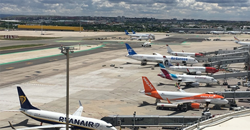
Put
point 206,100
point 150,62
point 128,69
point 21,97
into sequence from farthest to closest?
1. point 150,62
2. point 128,69
3. point 206,100
4. point 21,97

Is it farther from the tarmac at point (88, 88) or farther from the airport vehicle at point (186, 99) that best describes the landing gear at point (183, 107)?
the tarmac at point (88, 88)

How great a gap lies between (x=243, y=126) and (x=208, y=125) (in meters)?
2.89

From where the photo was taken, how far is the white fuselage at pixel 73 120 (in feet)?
120

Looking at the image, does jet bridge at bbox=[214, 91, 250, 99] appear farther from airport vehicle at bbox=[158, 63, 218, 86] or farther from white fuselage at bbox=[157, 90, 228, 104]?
airport vehicle at bbox=[158, 63, 218, 86]

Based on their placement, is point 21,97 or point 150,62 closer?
point 21,97

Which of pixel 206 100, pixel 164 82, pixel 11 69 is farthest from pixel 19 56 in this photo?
pixel 206 100

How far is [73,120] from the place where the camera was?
38375mm

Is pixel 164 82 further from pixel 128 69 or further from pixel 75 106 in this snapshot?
pixel 75 106

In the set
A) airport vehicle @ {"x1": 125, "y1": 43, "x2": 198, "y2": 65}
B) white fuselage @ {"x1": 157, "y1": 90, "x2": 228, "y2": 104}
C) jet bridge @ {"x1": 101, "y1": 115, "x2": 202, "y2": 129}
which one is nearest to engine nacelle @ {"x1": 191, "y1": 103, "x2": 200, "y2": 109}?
white fuselage @ {"x1": 157, "y1": 90, "x2": 228, "y2": 104}

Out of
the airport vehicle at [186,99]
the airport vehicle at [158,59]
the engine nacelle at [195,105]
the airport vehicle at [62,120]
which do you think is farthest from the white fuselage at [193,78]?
the airport vehicle at [62,120]

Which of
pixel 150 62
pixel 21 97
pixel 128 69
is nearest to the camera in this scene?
pixel 21 97

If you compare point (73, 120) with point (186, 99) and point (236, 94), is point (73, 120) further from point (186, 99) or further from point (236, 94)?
point (236, 94)

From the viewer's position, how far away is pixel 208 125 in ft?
84.7

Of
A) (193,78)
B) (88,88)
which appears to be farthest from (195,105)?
(88,88)
